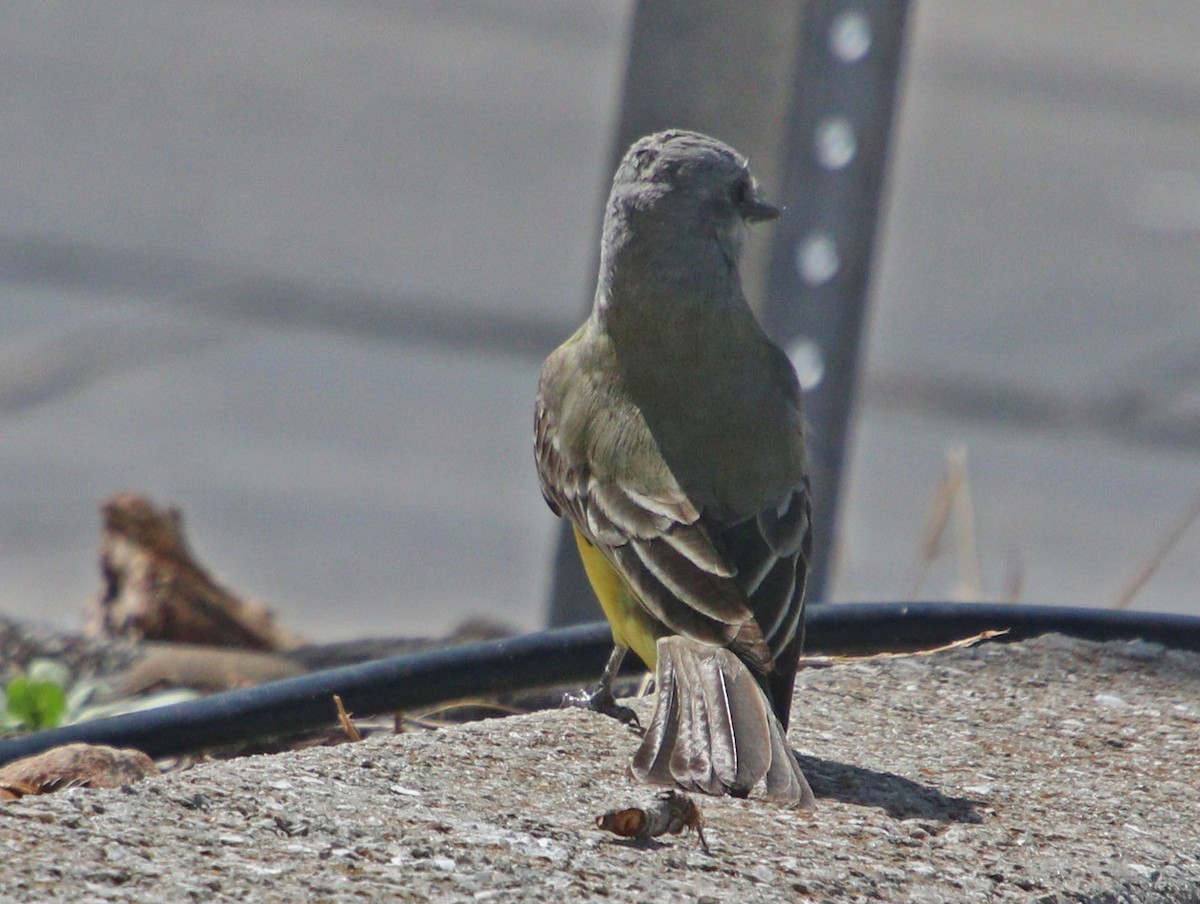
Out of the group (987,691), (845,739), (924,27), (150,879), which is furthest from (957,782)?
(924,27)

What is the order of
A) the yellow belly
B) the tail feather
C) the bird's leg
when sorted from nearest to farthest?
the tail feather
the bird's leg
the yellow belly

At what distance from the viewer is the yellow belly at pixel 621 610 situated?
4105mm

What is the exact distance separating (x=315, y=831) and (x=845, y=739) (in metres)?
1.24

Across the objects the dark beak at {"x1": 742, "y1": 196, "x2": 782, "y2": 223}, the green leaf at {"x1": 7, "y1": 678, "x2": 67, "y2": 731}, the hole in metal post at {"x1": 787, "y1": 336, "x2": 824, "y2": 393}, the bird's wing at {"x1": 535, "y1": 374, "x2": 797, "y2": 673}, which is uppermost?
the dark beak at {"x1": 742, "y1": 196, "x2": 782, "y2": 223}

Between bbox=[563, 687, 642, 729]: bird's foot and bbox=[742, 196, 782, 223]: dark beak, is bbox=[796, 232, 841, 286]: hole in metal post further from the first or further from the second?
bbox=[563, 687, 642, 729]: bird's foot

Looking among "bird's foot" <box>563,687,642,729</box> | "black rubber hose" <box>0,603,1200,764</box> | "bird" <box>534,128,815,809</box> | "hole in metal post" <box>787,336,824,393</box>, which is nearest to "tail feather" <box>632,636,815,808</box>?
"bird" <box>534,128,815,809</box>

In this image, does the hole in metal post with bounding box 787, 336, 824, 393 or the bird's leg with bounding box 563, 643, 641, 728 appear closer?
the bird's leg with bounding box 563, 643, 641, 728

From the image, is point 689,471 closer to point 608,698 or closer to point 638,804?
point 608,698

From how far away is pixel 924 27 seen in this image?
21.7 meters

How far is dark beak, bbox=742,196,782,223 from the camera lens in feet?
15.4

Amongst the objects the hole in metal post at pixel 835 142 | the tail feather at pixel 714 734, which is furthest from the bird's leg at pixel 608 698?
the hole in metal post at pixel 835 142

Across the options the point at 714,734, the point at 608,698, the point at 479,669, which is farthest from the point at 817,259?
the point at 714,734

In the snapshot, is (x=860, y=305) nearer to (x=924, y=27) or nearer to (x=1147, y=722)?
(x=1147, y=722)

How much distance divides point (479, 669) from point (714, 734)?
678 mm
